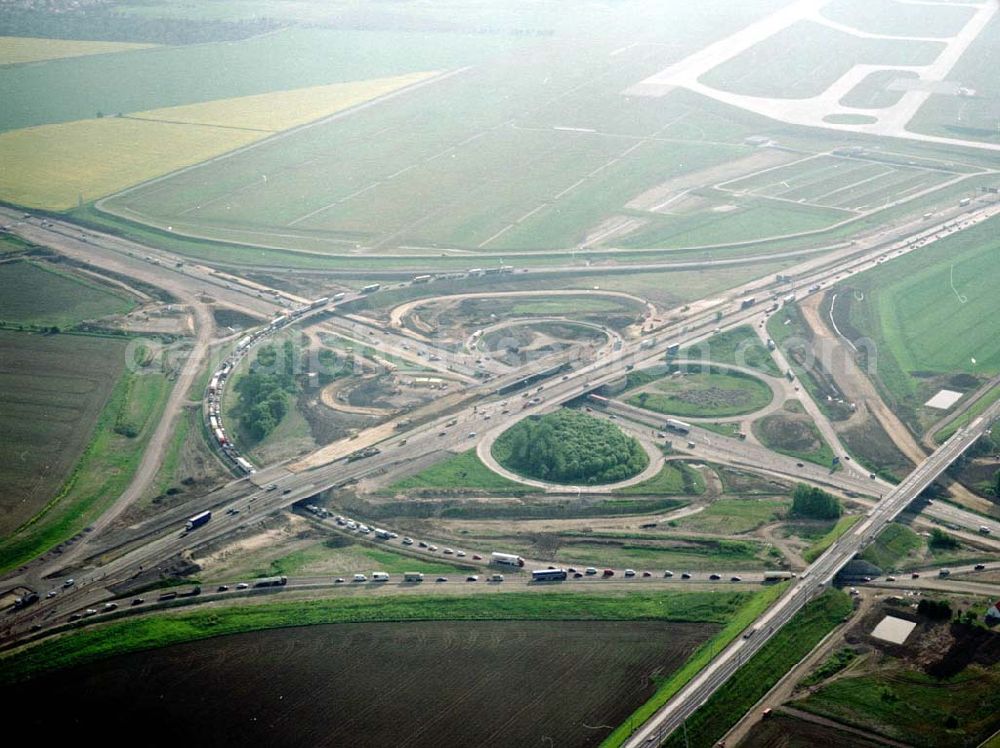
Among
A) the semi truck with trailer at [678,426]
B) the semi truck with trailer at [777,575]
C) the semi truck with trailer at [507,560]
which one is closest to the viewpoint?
the semi truck with trailer at [777,575]

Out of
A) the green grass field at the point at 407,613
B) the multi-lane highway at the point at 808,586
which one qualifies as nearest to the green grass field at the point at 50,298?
the green grass field at the point at 407,613

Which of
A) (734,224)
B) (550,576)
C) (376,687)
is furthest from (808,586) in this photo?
(734,224)

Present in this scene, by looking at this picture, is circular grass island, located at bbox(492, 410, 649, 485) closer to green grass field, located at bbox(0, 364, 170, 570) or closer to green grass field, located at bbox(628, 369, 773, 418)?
green grass field, located at bbox(628, 369, 773, 418)

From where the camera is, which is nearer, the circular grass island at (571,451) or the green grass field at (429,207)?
the circular grass island at (571,451)

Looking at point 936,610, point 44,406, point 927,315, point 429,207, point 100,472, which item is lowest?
point 936,610

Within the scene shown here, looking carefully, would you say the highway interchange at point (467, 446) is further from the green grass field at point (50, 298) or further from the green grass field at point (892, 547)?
the green grass field at point (50, 298)

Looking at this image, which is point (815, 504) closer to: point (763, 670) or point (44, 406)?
point (763, 670)

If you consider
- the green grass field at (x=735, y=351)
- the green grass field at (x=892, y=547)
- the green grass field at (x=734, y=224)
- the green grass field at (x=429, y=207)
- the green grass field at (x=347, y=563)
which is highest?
the green grass field at (x=429, y=207)
